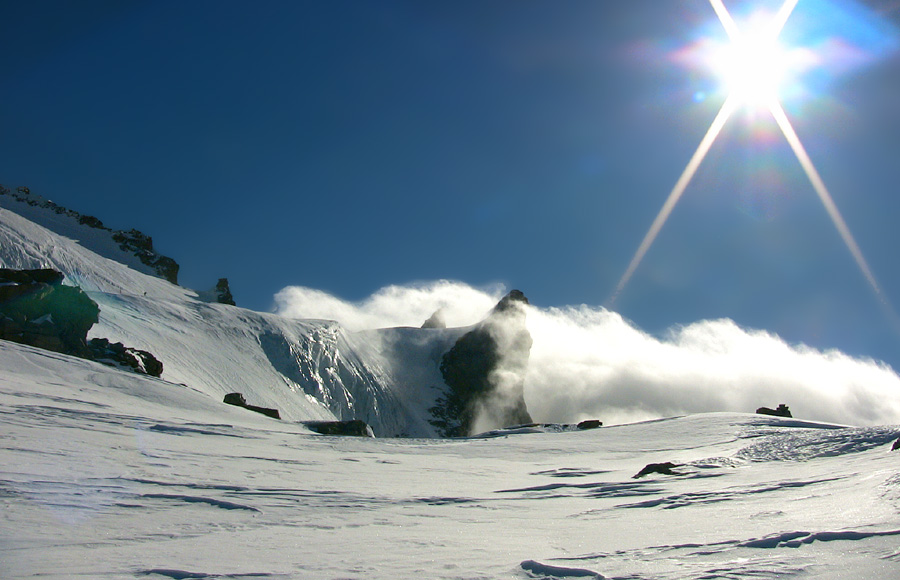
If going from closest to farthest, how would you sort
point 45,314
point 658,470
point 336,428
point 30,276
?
1. point 658,470
2. point 336,428
3. point 45,314
4. point 30,276

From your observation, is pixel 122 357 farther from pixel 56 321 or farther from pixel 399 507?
pixel 399 507

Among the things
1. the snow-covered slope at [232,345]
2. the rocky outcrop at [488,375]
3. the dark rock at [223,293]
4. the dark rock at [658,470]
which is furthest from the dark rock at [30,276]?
the rocky outcrop at [488,375]

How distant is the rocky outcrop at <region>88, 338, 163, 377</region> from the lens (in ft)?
112

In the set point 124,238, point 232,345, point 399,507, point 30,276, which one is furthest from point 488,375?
point 399,507

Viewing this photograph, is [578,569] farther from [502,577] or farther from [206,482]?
[206,482]

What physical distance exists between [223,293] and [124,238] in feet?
47.7

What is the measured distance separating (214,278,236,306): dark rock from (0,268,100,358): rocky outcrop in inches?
1981

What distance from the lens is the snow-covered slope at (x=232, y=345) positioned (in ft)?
151

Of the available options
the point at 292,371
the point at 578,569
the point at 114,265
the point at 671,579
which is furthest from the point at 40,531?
the point at 114,265

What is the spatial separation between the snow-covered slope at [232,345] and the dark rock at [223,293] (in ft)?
42.8

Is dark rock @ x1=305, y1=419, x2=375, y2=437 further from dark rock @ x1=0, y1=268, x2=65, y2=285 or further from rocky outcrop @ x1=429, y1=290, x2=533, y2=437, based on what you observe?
rocky outcrop @ x1=429, y1=290, x2=533, y2=437

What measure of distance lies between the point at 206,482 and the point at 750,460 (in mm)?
13031

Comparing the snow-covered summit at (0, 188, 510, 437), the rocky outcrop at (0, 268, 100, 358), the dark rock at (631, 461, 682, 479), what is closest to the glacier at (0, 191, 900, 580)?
the dark rock at (631, 461, 682, 479)

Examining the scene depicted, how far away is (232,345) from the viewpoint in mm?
54562
